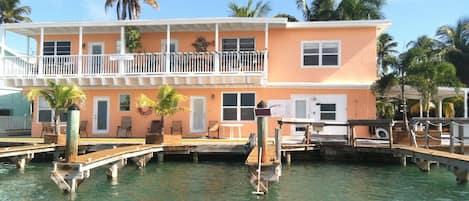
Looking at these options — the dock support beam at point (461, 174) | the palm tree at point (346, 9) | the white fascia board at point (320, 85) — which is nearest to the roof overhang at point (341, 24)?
the white fascia board at point (320, 85)

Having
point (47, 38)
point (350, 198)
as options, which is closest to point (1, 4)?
point (47, 38)

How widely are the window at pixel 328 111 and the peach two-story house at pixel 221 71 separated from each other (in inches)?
1.7

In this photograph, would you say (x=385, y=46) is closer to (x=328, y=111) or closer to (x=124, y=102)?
(x=328, y=111)

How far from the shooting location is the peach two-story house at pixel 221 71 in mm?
19141

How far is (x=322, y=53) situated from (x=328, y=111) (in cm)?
264

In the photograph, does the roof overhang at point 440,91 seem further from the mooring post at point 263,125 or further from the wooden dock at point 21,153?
the wooden dock at point 21,153

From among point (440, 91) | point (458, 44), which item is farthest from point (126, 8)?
point (458, 44)

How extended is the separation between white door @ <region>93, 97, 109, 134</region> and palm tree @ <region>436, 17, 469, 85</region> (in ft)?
85.8

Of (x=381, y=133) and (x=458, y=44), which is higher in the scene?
(x=458, y=44)

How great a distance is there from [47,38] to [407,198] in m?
18.0

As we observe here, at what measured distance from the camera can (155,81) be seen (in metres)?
19.3

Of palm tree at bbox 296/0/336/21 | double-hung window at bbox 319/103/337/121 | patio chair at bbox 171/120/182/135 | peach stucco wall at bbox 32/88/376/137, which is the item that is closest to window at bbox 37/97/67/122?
peach stucco wall at bbox 32/88/376/137

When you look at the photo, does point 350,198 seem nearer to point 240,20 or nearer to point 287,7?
point 240,20

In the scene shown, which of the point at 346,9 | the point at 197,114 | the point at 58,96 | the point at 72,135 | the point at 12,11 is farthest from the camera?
the point at 12,11
